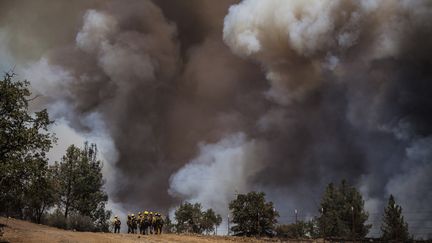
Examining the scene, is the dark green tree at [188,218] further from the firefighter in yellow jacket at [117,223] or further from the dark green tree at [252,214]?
the firefighter in yellow jacket at [117,223]

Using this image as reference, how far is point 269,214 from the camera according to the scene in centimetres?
8275

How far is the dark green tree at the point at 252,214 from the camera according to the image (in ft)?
271

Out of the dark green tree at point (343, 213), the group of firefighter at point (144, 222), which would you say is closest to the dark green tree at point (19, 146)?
the group of firefighter at point (144, 222)

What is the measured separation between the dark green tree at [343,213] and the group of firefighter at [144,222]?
51061 mm

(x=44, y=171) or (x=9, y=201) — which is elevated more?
(x=44, y=171)

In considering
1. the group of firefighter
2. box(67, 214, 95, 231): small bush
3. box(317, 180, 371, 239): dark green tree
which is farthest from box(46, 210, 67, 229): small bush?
box(317, 180, 371, 239): dark green tree

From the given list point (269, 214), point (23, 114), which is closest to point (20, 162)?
point (23, 114)

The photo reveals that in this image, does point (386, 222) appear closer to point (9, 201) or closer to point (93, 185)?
point (93, 185)

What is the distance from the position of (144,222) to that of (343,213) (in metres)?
60.5

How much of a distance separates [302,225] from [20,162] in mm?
126347

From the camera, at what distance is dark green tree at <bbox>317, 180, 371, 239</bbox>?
94.4m

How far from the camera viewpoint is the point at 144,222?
5266 centimetres

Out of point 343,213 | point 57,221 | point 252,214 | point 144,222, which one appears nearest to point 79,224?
point 57,221

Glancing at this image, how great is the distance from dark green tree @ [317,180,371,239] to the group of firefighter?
168ft
